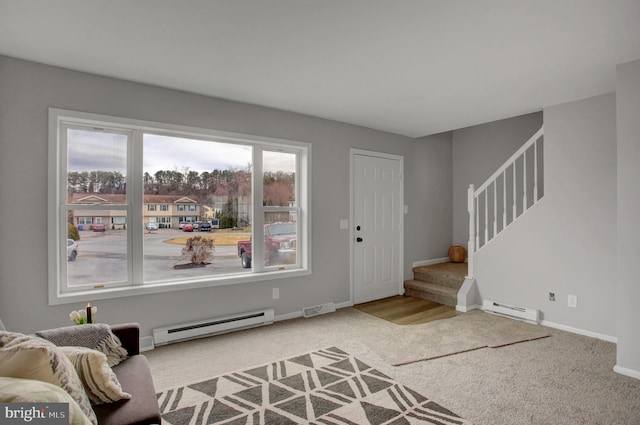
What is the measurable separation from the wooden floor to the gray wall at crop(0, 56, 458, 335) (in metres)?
0.45

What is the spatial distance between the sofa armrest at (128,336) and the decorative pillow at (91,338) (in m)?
0.03

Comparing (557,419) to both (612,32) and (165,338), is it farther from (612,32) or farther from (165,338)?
(165,338)

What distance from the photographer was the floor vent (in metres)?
4.07

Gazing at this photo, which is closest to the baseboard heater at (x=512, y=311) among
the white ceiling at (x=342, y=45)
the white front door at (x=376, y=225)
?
the white front door at (x=376, y=225)

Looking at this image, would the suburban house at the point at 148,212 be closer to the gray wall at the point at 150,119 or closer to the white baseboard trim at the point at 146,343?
the gray wall at the point at 150,119

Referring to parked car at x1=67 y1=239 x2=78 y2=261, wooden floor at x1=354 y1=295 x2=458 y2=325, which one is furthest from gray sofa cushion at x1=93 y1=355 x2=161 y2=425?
wooden floor at x1=354 y1=295 x2=458 y2=325

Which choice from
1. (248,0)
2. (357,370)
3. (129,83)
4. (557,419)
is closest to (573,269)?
(557,419)

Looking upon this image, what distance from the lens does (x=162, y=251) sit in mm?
3361

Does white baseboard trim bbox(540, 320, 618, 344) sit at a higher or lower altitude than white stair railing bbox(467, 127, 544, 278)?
lower

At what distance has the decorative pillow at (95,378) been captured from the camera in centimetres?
151

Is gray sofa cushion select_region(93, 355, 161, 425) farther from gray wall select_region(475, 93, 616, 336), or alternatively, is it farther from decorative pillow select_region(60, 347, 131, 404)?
gray wall select_region(475, 93, 616, 336)

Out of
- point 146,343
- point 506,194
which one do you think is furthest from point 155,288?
point 506,194

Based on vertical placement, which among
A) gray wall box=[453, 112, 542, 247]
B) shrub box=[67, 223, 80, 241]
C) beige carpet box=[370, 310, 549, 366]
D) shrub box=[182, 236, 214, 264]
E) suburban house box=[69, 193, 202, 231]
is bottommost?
beige carpet box=[370, 310, 549, 366]

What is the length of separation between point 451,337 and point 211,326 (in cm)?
243
